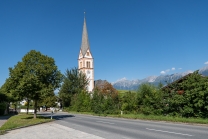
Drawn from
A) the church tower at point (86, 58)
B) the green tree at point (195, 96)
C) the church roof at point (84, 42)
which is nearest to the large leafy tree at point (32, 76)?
the green tree at point (195, 96)

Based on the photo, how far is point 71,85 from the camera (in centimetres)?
6819

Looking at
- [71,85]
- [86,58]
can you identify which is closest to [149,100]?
[71,85]

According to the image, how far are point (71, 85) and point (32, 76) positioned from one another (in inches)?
1744

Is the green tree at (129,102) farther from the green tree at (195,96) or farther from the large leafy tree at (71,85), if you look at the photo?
the large leafy tree at (71,85)

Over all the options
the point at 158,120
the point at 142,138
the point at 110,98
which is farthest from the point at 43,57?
the point at 142,138

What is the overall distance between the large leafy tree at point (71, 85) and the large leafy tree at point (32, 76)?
1564 inches

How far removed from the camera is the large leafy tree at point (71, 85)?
66.6 m

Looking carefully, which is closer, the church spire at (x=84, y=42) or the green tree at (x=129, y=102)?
the green tree at (x=129, y=102)

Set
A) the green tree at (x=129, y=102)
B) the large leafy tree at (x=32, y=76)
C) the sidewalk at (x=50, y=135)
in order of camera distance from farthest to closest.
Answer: the green tree at (x=129, y=102), the large leafy tree at (x=32, y=76), the sidewalk at (x=50, y=135)

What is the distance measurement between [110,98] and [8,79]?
14.9 metres

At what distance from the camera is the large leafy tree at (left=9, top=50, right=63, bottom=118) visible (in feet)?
Answer: 79.9

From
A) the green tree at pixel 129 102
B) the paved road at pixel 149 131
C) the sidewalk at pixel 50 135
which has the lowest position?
the sidewalk at pixel 50 135

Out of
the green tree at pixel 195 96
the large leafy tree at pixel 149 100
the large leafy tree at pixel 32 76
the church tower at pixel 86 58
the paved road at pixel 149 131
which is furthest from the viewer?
the church tower at pixel 86 58

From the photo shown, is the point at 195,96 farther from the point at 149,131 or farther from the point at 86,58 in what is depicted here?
the point at 86,58
